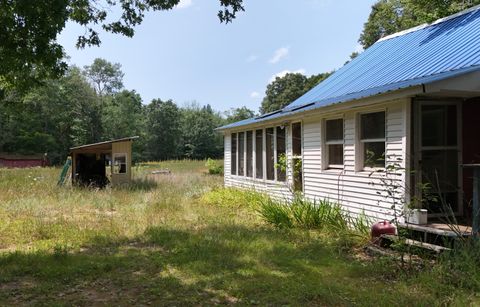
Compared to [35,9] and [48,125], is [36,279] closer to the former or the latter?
[35,9]

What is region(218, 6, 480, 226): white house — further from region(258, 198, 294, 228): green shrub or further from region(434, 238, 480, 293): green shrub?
region(434, 238, 480, 293): green shrub

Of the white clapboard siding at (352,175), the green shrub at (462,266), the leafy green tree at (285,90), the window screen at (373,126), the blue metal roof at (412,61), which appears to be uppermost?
the leafy green tree at (285,90)

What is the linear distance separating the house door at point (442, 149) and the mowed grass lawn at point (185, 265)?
2.07 meters

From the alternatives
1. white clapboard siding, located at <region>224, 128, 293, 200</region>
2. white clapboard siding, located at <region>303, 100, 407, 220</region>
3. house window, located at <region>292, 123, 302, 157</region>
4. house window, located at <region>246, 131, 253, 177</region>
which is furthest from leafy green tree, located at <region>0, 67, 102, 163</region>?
white clapboard siding, located at <region>303, 100, 407, 220</region>

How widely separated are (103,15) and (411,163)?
644 centimetres

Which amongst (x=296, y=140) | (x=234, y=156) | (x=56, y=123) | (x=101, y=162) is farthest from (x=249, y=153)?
(x=56, y=123)

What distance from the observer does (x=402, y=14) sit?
23.0m

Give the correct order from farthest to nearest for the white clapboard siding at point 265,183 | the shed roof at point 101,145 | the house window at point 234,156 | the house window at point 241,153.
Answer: the shed roof at point 101,145 < the house window at point 234,156 < the house window at point 241,153 < the white clapboard siding at point 265,183

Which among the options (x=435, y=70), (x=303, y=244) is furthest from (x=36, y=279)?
(x=435, y=70)

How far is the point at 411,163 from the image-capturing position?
7.00 metres

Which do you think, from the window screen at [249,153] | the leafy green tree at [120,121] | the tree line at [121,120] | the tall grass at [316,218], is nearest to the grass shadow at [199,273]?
the tall grass at [316,218]

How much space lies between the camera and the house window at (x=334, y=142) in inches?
356

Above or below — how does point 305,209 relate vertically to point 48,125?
below

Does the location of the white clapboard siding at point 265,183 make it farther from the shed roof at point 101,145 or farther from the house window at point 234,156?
the shed roof at point 101,145
